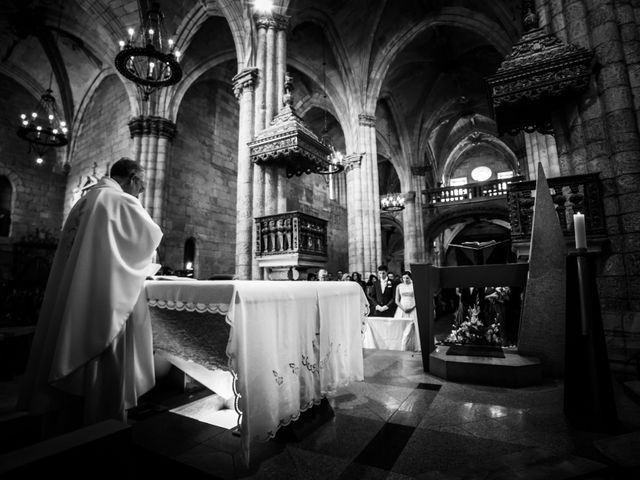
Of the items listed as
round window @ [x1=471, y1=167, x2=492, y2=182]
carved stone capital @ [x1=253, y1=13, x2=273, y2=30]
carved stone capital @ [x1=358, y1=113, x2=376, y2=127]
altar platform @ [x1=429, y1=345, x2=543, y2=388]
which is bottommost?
altar platform @ [x1=429, y1=345, x2=543, y2=388]

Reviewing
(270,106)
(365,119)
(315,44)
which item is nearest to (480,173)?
(365,119)

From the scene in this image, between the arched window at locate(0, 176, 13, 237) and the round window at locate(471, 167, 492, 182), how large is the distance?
99.1 ft

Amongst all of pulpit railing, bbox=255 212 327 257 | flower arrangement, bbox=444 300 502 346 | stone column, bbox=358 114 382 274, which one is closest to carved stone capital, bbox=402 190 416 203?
stone column, bbox=358 114 382 274

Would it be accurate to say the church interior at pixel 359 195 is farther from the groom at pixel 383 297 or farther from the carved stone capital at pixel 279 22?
the groom at pixel 383 297

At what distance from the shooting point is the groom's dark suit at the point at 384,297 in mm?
7257

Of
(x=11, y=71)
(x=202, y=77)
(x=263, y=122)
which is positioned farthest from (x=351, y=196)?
(x=11, y=71)

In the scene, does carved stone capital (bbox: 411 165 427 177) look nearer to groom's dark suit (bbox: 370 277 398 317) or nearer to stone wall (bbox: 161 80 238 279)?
stone wall (bbox: 161 80 238 279)

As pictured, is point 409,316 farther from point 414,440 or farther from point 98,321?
point 98,321

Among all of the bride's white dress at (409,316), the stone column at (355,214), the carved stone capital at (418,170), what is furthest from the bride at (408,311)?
the carved stone capital at (418,170)

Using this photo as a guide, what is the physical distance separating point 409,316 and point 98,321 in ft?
17.9

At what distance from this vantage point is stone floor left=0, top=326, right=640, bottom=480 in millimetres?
1523

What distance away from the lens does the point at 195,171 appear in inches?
506

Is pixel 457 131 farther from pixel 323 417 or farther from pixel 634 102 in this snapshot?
pixel 323 417

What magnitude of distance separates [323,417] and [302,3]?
42.7 feet
